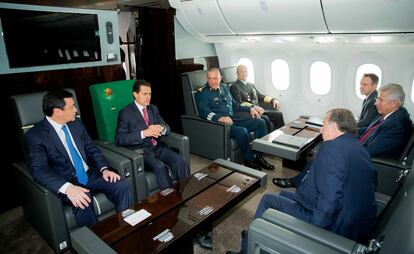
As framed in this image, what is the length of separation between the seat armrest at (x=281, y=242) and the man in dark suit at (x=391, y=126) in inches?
66.2

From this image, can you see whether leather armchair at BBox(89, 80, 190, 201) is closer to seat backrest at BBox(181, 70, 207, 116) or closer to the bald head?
seat backrest at BBox(181, 70, 207, 116)

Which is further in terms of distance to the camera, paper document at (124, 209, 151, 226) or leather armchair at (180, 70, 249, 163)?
leather armchair at (180, 70, 249, 163)

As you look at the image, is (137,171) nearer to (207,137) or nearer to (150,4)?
(207,137)

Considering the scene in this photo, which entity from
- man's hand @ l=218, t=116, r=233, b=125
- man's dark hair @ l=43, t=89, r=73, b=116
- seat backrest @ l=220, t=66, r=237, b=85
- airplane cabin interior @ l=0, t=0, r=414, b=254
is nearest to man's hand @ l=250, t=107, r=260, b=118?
airplane cabin interior @ l=0, t=0, r=414, b=254

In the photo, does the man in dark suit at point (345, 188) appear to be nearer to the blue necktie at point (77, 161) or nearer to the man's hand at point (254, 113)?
the blue necktie at point (77, 161)

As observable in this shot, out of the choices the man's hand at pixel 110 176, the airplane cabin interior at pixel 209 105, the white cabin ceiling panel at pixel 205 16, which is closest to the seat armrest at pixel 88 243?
the airplane cabin interior at pixel 209 105

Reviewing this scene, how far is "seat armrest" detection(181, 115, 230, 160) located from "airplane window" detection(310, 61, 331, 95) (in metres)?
1.73

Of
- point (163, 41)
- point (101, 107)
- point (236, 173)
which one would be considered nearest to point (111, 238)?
point (236, 173)

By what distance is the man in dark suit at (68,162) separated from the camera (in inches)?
86.7

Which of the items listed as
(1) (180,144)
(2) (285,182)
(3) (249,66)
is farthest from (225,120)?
(3) (249,66)

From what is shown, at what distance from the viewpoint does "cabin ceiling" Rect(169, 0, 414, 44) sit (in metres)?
2.76

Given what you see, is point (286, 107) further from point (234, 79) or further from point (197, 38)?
point (197, 38)

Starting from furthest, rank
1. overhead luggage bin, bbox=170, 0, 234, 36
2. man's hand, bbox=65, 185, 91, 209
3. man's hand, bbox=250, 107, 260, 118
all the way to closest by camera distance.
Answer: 1. man's hand, bbox=250, 107, 260, 118
2. overhead luggage bin, bbox=170, 0, 234, 36
3. man's hand, bbox=65, 185, 91, 209

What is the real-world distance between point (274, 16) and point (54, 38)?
2389 mm
